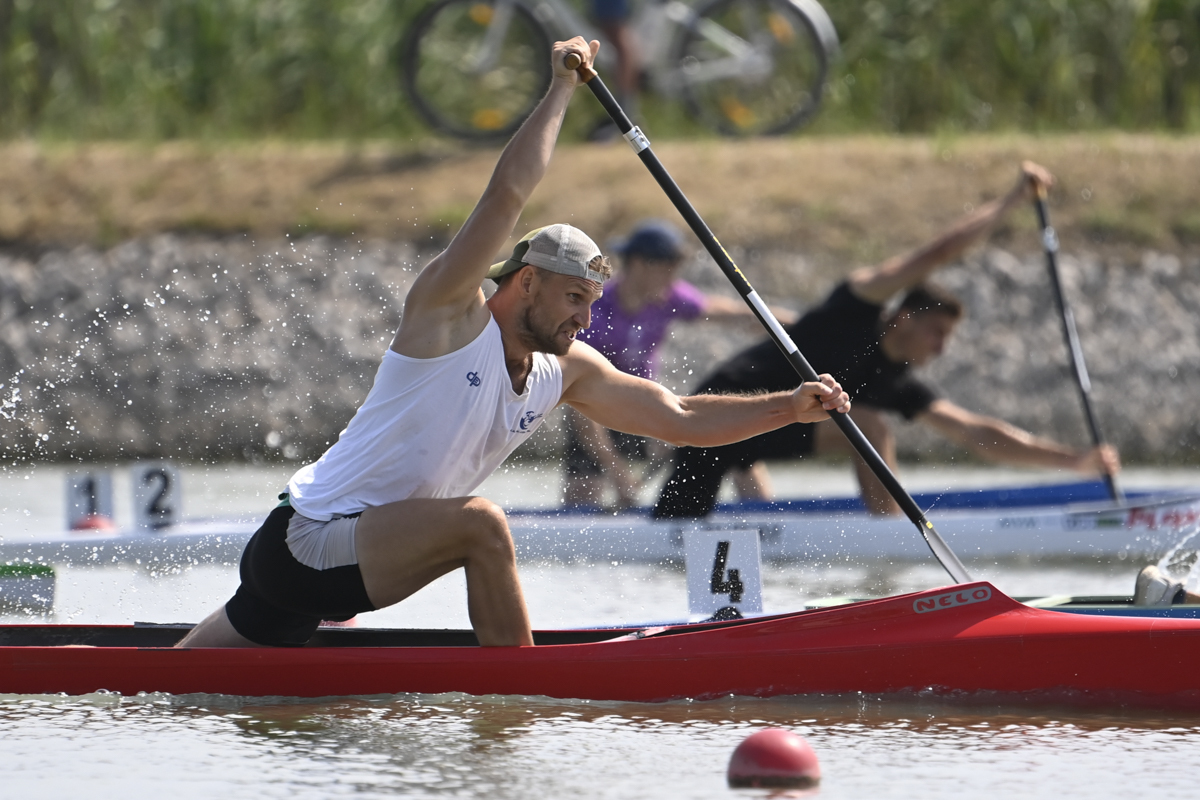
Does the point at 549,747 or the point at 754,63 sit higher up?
the point at 754,63

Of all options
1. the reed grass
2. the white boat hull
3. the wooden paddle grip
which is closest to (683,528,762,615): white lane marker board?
the wooden paddle grip

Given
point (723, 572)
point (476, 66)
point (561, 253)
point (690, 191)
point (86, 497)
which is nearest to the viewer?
point (561, 253)

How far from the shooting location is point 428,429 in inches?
178

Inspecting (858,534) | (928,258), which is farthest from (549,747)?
(928,258)

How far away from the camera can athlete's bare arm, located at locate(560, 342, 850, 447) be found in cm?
490

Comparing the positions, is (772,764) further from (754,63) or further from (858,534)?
(754,63)

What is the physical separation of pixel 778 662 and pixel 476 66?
9317 mm

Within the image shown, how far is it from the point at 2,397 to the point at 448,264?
28.9 ft

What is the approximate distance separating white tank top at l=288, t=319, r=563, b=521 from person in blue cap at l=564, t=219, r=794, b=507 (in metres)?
3.67

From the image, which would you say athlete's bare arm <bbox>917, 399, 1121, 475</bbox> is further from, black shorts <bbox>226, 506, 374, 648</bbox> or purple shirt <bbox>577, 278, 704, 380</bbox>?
black shorts <bbox>226, 506, 374, 648</bbox>

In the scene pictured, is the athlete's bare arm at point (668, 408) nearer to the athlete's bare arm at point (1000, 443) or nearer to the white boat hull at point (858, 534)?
the white boat hull at point (858, 534)

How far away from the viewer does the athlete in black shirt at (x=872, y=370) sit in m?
7.58

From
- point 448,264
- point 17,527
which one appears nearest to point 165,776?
point 448,264

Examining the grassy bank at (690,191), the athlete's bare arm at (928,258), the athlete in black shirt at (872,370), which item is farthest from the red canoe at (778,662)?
the grassy bank at (690,191)
